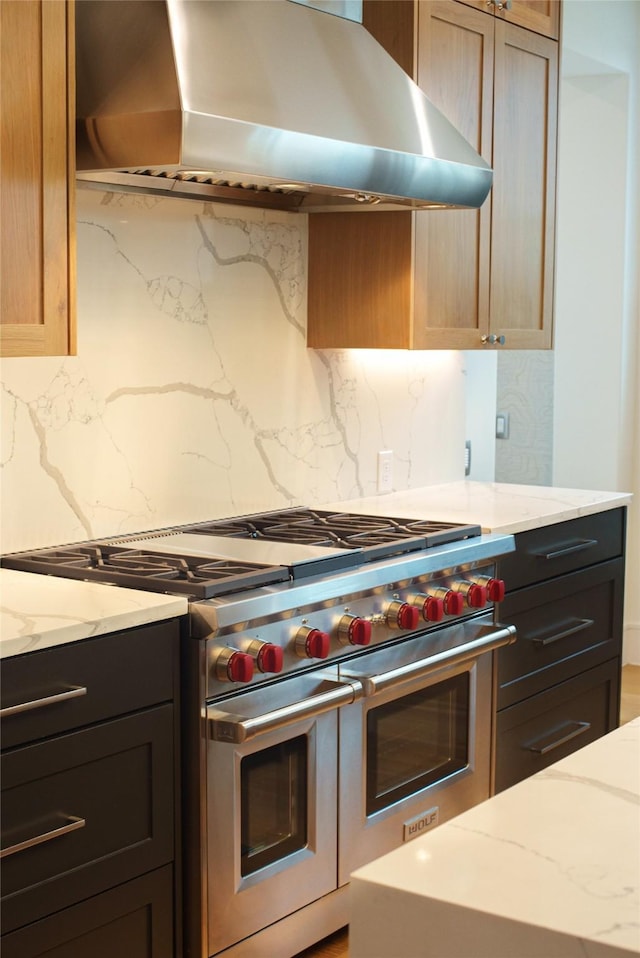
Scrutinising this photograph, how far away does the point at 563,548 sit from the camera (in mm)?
3711

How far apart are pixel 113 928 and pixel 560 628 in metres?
1.86

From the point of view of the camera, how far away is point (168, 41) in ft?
8.21

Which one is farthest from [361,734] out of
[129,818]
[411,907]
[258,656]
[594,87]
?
[594,87]

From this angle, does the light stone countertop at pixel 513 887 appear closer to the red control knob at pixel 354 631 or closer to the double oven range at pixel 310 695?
the double oven range at pixel 310 695

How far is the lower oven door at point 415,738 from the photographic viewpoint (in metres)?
2.87

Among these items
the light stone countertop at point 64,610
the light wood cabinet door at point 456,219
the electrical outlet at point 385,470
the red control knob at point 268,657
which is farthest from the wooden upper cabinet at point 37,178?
the electrical outlet at point 385,470

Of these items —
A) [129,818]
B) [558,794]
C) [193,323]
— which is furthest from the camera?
[193,323]

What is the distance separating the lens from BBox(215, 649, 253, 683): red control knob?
7.90ft

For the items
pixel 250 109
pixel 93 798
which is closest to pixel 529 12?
pixel 250 109

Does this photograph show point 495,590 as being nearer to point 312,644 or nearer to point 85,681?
point 312,644

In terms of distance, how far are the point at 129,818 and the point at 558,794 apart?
119 centimetres

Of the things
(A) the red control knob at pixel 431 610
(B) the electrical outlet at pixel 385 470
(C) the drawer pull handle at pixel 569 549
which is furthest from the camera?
(B) the electrical outlet at pixel 385 470

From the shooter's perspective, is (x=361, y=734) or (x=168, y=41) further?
(x=361, y=734)

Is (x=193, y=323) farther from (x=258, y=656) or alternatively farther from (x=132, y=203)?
(x=258, y=656)
